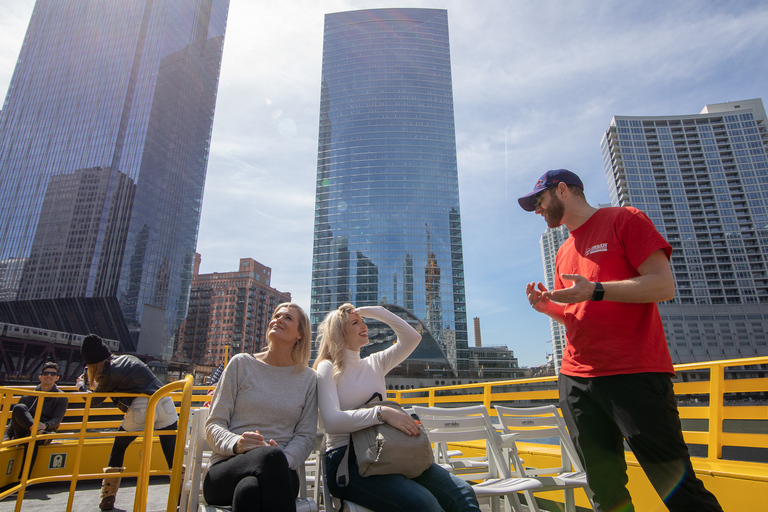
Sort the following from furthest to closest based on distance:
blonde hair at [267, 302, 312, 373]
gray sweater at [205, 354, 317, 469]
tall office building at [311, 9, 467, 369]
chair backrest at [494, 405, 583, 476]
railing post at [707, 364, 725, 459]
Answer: tall office building at [311, 9, 467, 369]
chair backrest at [494, 405, 583, 476]
railing post at [707, 364, 725, 459]
blonde hair at [267, 302, 312, 373]
gray sweater at [205, 354, 317, 469]

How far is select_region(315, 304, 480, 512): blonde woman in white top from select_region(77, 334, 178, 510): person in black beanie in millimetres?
1852

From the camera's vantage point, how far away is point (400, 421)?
213 centimetres

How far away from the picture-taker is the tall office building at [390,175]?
83812 mm

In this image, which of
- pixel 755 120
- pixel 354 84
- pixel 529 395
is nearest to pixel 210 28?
pixel 354 84

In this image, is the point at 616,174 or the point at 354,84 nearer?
the point at 616,174

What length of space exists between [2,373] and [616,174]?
109 m

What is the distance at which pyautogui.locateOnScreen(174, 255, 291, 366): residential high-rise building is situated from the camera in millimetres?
100062

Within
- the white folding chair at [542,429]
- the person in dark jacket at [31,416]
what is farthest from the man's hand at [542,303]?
the person in dark jacket at [31,416]

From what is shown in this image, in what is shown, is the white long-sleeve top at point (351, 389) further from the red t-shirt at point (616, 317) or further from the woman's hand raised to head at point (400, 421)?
the red t-shirt at point (616, 317)

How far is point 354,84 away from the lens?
96750 millimetres

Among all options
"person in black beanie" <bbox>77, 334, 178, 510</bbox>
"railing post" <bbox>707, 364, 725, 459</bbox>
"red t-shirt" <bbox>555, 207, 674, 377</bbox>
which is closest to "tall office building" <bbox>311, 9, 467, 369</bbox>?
"person in black beanie" <bbox>77, 334, 178, 510</bbox>

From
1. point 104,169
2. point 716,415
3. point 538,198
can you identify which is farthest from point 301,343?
point 104,169

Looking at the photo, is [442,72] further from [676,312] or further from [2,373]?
[2,373]

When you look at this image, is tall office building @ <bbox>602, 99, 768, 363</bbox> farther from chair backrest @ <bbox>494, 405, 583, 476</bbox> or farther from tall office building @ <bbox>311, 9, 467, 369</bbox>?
chair backrest @ <bbox>494, 405, 583, 476</bbox>
